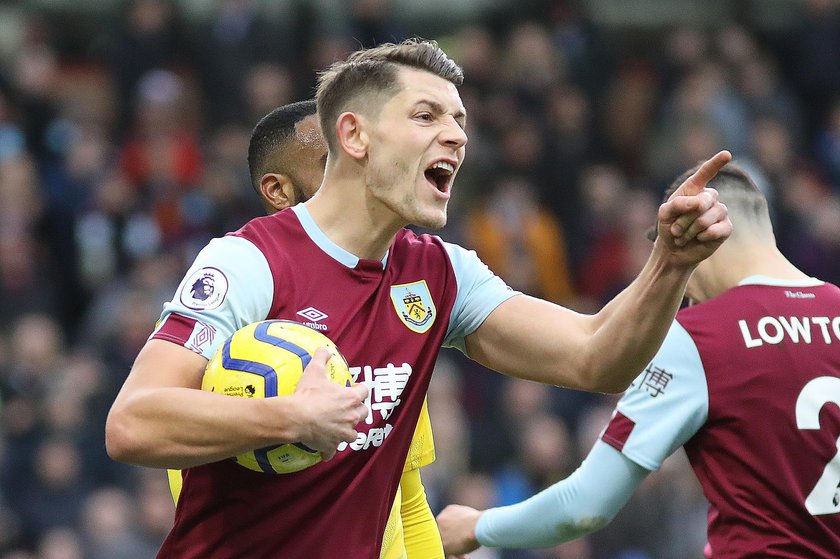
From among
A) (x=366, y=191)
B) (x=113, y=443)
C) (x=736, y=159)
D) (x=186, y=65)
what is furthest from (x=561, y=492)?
(x=186, y=65)

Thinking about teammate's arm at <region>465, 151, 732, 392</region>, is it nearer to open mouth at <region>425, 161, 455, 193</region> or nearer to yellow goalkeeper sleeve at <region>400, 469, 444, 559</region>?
open mouth at <region>425, 161, 455, 193</region>

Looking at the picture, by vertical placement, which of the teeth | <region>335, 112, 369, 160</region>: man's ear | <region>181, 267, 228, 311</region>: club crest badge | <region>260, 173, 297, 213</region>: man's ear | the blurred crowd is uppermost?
<region>335, 112, 369, 160</region>: man's ear

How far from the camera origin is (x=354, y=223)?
4.43 meters

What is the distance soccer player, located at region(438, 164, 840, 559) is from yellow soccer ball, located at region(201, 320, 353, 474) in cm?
148

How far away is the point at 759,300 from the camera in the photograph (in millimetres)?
4980

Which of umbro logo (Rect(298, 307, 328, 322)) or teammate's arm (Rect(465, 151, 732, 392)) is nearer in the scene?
teammate's arm (Rect(465, 151, 732, 392))

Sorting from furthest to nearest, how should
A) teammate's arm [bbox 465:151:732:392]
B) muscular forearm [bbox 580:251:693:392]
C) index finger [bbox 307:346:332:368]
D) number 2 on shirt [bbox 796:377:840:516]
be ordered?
number 2 on shirt [bbox 796:377:840:516]
muscular forearm [bbox 580:251:693:392]
teammate's arm [bbox 465:151:732:392]
index finger [bbox 307:346:332:368]

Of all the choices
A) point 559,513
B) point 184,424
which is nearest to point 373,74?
point 184,424

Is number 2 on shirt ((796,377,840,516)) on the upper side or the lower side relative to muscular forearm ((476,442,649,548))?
upper

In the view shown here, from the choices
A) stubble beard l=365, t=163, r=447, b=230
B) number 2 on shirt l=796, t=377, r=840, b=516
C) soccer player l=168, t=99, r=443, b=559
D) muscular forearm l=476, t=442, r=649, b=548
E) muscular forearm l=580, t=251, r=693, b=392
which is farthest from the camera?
muscular forearm l=476, t=442, r=649, b=548

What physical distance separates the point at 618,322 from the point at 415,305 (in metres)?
0.69

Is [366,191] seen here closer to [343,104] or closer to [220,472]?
[343,104]

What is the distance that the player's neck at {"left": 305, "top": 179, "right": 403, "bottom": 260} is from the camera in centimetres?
443

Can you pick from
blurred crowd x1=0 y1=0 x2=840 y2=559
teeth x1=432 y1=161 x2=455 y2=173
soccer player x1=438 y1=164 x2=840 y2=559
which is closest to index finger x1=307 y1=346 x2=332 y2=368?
teeth x1=432 y1=161 x2=455 y2=173
